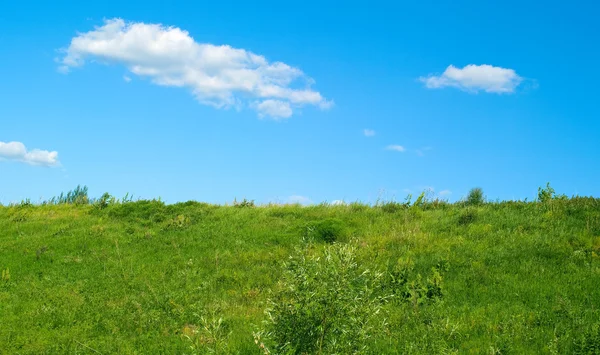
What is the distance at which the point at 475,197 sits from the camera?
23281 mm

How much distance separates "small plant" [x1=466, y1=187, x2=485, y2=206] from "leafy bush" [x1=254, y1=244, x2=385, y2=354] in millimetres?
16380

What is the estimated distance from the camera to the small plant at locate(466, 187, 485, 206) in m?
22.8

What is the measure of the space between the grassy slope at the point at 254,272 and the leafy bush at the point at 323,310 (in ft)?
4.74

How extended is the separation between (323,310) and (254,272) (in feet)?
31.4

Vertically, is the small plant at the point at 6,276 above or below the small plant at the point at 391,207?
below

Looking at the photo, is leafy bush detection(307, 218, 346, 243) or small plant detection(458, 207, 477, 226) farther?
small plant detection(458, 207, 477, 226)

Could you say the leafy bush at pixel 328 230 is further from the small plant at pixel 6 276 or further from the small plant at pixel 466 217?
the small plant at pixel 6 276


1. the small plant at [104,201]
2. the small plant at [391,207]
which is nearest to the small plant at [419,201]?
the small plant at [391,207]

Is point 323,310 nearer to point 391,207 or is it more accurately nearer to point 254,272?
point 254,272

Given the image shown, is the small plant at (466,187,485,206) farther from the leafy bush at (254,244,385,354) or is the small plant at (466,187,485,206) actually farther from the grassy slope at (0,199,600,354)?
the leafy bush at (254,244,385,354)

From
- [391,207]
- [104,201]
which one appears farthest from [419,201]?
[104,201]

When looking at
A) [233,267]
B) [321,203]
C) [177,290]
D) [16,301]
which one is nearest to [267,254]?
[233,267]

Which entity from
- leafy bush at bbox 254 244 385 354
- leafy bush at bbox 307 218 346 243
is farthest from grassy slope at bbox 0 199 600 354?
leafy bush at bbox 254 244 385 354

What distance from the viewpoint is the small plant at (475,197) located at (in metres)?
22.8
